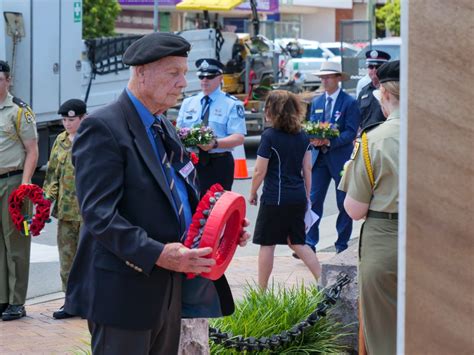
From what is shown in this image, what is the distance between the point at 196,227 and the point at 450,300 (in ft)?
4.08

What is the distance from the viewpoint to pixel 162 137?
13.3 feet

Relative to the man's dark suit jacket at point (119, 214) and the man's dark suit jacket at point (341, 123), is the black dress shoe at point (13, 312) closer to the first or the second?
the man's dark suit jacket at point (341, 123)

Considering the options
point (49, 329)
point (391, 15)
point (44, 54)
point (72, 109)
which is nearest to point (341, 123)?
point (72, 109)

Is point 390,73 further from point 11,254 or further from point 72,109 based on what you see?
point 11,254

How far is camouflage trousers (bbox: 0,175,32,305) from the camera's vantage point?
7438 mm

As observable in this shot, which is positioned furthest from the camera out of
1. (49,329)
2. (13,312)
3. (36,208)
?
(13,312)

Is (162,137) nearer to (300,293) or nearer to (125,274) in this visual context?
(125,274)

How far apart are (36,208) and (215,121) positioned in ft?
7.01

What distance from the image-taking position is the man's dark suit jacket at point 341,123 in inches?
380

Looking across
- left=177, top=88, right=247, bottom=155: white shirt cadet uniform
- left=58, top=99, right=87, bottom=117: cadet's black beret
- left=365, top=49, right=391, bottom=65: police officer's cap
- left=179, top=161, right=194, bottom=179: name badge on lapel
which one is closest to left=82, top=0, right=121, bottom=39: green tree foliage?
left=365, top=49, right=391, bottom=65: police officer's cap

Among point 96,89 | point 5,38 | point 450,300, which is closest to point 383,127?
point 450,300

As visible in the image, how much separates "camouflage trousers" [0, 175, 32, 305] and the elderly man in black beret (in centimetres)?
364

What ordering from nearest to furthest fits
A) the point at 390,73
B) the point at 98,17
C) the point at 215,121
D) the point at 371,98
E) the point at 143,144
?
1. the point at 143,144
2. the point at 390,73
3. the point at 215,121
4. the point at 371,98
5. the point at 98,17

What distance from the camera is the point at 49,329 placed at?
23.5 feet
